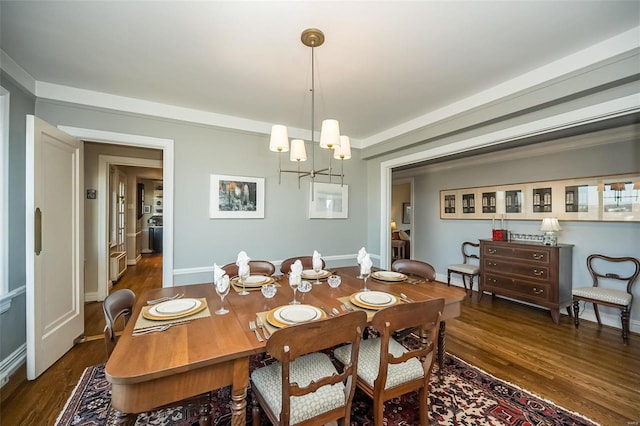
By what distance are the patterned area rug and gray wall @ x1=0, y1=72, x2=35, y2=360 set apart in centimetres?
75

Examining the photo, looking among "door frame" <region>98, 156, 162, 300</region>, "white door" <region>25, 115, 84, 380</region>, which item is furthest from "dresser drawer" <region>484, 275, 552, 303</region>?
"door frame" <region>98, 156, 162, 300</region>

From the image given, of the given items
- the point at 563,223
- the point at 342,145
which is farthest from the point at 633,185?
the point at 342,145

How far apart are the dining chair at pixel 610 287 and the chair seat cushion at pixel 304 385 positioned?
3.41 metres

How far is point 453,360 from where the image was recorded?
96.0 inches

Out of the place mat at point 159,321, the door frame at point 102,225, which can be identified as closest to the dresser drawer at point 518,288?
the place mat at point 159,321

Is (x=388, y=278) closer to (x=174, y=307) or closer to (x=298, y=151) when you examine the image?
(x=298, y=151)

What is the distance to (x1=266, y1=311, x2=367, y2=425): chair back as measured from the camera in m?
1.09

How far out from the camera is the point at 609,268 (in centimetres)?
326

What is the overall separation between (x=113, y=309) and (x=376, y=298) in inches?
61.7

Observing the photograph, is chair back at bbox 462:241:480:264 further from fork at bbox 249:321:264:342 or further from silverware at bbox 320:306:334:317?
fork at bbox 249:321:264:342

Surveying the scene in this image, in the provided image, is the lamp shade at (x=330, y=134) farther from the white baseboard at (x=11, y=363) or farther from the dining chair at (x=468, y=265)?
the dining chair at (x=468, y=265)

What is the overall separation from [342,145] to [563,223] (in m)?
3.53

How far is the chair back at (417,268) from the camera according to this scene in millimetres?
2480

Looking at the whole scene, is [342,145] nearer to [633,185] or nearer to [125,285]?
[633,185]
